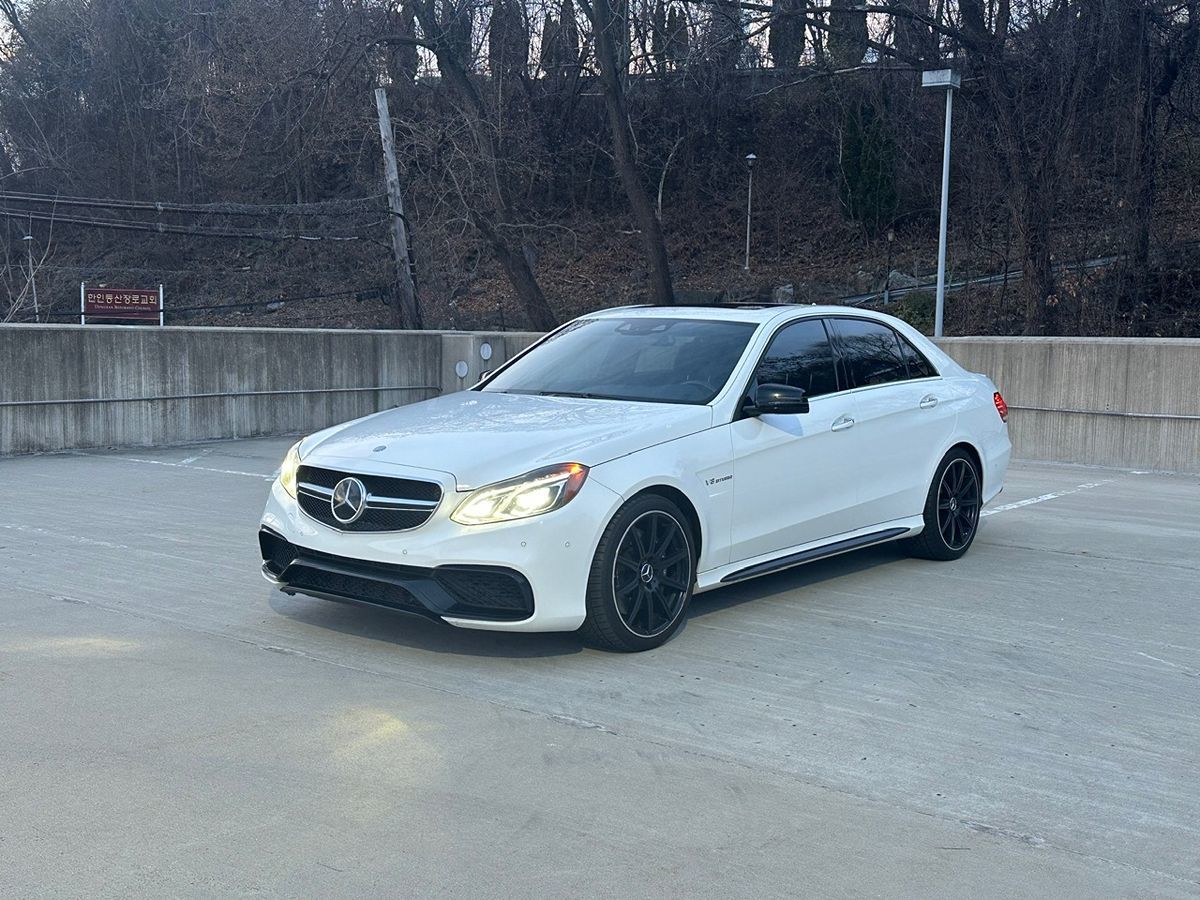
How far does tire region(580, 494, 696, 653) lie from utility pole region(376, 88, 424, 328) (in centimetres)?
1940

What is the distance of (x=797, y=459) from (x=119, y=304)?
99.4ft

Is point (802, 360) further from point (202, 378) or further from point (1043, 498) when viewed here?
point (202, 378)

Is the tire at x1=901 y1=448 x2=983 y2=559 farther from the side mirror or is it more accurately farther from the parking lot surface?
the side mirror

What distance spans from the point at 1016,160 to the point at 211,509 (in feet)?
63.9

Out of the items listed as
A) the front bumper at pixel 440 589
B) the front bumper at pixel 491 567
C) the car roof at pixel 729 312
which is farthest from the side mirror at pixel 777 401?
the front bumper at pixel 440 589

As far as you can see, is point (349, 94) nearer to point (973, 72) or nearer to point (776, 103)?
point (973, 72)

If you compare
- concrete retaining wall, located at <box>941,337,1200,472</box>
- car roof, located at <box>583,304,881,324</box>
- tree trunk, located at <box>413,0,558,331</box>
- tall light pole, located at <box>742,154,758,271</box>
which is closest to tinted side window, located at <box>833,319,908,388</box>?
car roof, located at <box>583,304,881,324</box>

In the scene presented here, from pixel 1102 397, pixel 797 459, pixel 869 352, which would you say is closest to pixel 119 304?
pixel 1102 397

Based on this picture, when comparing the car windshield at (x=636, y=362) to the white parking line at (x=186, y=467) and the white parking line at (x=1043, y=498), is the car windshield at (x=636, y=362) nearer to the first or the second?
the white parking line at (x=1043, y=498)

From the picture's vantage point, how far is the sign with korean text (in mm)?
31703

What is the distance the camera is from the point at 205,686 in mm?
5457

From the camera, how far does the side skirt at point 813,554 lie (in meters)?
6.67

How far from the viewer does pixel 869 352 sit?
7965mm

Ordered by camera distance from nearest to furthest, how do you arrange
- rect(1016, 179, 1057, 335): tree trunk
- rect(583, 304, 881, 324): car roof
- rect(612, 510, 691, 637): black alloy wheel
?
1. rect(612, 510, 691, 637): black alloy wheel
2. rect(583, 304, 881, 324): car roof
3. rect(1016, 179, 1057, 335): tree trunk
